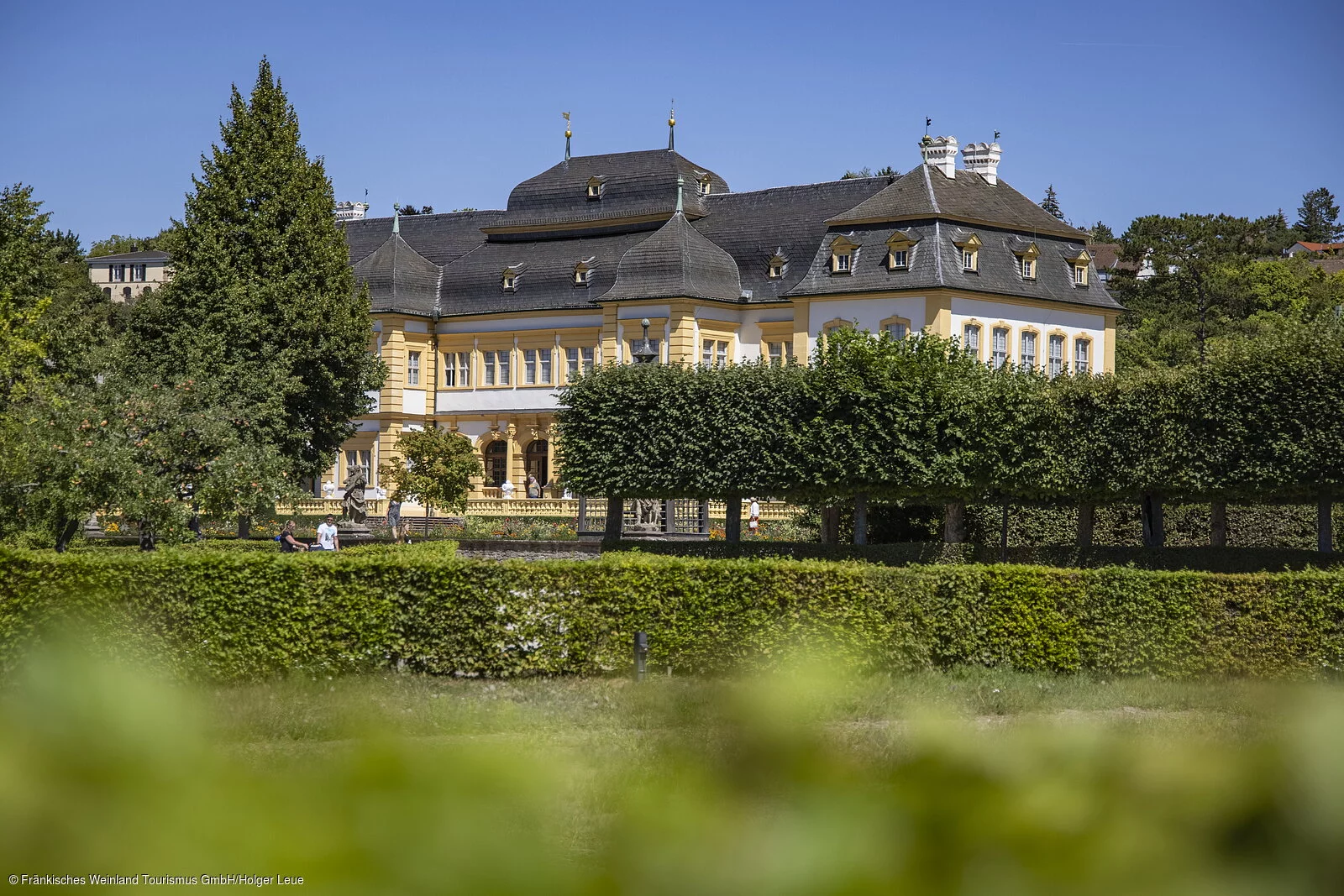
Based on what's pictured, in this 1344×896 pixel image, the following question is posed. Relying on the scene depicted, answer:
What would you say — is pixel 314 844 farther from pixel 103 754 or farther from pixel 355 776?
pixel 103 754

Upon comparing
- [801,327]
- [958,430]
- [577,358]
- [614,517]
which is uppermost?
[801,327]

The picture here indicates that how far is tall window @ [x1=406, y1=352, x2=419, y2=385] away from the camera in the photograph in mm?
63875

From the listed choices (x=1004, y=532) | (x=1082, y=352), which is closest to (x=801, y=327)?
(x=1082, y=352)

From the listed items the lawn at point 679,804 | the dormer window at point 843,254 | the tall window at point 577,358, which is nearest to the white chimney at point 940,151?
the dormer window at point 843,254

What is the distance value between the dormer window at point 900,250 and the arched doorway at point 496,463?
19.3 meters

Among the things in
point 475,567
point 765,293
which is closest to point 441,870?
point 475,567

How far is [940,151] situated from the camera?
2156 inches

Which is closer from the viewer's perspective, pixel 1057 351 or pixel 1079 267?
pixel 1057 351

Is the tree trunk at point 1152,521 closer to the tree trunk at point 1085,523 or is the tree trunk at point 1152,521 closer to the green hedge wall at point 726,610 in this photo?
the tree trunk at point 1085,523

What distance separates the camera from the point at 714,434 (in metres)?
34.5

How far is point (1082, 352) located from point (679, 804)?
185 ft

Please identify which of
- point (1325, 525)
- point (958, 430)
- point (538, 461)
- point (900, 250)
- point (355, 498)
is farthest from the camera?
point (538, 461)

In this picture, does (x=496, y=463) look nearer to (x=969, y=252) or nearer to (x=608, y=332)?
(x=608, y=332)

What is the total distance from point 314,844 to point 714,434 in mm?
33316
